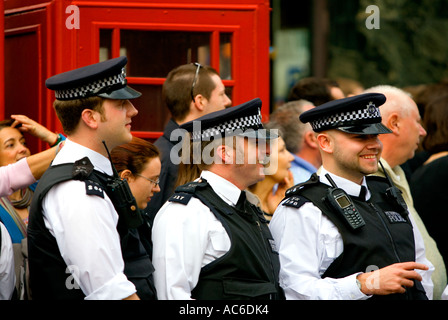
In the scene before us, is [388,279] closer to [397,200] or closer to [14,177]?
[397,200]

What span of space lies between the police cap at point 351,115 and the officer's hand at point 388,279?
0.70 meters

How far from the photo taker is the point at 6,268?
324 centimetres

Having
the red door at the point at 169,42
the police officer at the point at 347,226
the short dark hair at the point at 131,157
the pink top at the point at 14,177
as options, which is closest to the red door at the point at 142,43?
the red door at the point at 169,42

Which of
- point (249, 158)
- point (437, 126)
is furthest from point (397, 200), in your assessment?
point (437, 126)

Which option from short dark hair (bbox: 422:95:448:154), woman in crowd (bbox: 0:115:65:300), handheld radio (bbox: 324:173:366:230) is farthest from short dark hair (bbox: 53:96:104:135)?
short dark hair (bbox: 422:95:448:154)

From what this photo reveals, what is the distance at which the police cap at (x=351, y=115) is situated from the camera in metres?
3.72

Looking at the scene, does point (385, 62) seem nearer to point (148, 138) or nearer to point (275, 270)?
point (148, 138)

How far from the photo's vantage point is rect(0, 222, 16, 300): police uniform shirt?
321 centimetres

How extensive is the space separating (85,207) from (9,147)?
4.80 ft

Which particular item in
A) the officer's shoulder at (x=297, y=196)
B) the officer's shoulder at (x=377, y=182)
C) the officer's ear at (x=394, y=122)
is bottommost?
the officer's shoulder at (x=377, y=182)

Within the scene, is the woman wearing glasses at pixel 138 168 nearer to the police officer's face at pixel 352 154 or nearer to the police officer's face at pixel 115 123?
the police officer's face at pixel 115 123

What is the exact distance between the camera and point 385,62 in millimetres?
11812

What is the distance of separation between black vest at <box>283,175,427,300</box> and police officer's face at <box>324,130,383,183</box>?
0.13m
